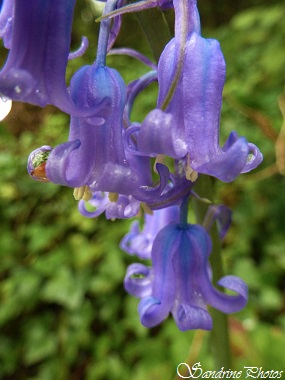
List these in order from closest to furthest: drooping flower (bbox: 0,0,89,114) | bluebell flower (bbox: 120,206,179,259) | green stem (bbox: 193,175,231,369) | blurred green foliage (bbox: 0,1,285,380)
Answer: drooping flower (bbox: 0,0,89,114) < green stem (bbox: 193,175,231,369) < bluebell flower (bbox: 120,206,179,259) < blurred green foliage (bbox: 0,1,285,380)

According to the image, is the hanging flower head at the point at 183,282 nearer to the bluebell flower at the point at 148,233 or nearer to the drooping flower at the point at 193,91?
the bluebell flower at the point at 148,233

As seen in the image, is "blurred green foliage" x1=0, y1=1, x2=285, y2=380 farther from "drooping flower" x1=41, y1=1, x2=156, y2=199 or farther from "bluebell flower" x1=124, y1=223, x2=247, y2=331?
"drooping flower" x1=41, y1=1, x2=156, y2=199

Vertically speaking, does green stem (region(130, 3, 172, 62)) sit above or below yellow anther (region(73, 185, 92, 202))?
above

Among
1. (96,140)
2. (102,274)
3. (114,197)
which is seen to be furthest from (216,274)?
(102,274)

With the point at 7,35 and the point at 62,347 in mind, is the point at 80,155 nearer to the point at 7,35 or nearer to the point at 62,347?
the point at 7,35

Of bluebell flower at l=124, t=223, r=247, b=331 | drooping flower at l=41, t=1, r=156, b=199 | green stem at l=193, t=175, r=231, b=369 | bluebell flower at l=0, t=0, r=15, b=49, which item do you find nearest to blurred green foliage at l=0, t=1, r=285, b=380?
green stem at l=193, t=175, r=231, b=369

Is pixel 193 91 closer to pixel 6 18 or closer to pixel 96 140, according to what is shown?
pixel 96 140
